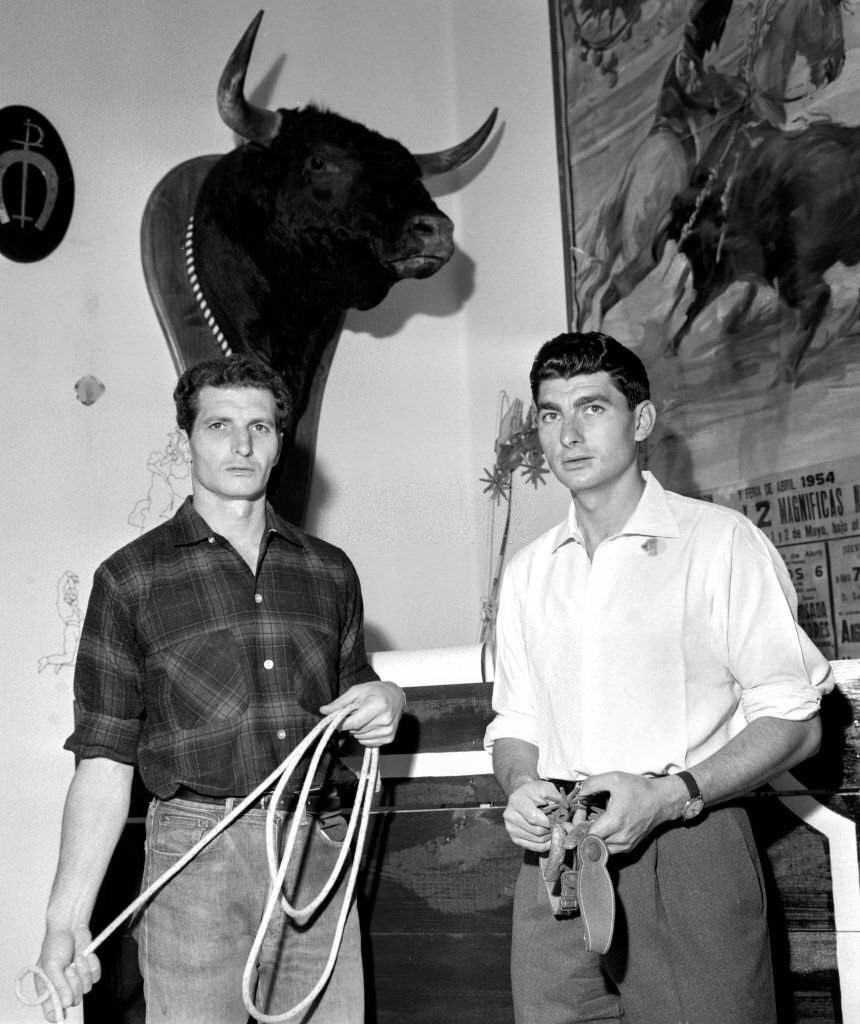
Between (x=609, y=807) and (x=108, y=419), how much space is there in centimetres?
272

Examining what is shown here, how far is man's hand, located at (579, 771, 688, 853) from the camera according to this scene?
173 cm

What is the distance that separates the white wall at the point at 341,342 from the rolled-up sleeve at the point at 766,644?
2436 millimetres

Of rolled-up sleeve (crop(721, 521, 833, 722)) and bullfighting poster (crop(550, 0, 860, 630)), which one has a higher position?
bullfighting poster (crop(550, 0, 860, 630))

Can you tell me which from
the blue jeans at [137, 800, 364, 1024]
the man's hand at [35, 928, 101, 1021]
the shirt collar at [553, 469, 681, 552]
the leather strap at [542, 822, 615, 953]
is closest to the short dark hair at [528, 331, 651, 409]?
the shirt collar at [553, 469, 681, 552]

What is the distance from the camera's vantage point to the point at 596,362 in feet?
6.75

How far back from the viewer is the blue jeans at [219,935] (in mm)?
1984

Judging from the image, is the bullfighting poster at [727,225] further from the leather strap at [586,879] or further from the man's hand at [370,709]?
the leather strap at [586,879]

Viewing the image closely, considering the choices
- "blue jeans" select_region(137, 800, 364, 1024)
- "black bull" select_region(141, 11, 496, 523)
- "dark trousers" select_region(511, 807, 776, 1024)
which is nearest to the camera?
"dark trousers" select_region(511, 807, 776, 1024)

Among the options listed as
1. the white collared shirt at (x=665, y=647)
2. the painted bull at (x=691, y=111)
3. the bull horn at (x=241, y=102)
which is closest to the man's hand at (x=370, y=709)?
the white collared shirt at (x=665, y=647)

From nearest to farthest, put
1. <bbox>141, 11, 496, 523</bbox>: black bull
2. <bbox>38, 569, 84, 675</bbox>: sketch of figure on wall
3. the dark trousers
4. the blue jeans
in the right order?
the dark trousers → the blue jeans → <bbox>38, 569, 84, 675</bbox>: sketch of figure on wall → <bbox>141, 11, 496, 523</bbox>: black bull

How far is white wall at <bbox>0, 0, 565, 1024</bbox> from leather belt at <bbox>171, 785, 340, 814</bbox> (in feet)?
5.75

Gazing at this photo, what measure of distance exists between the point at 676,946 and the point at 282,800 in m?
0.68

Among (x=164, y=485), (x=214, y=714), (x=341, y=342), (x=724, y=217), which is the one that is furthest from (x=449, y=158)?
(x=214, y=714)

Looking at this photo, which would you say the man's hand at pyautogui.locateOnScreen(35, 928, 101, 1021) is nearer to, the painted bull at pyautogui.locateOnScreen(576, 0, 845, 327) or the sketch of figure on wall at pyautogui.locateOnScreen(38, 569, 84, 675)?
the sketch of figure on wall at pyautogui.locateOnScreen(38, 569, 84, 675)
